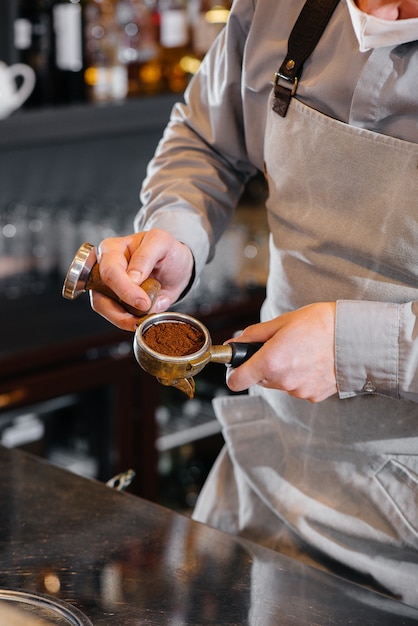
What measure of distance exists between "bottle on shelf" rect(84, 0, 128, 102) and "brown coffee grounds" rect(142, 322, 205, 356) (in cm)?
163

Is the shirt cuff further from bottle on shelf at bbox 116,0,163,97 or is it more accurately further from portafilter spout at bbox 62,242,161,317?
bottle on shelf at bbox 116,0,163,97

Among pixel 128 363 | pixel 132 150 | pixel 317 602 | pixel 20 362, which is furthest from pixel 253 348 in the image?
pixel 132 150

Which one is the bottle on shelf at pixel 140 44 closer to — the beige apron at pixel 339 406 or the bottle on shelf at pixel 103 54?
the bottle on shelf at pixel 103 54

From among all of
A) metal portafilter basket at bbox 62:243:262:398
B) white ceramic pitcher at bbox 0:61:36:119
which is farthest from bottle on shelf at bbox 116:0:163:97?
metal portafilter basket at bbox 62:243:262:398

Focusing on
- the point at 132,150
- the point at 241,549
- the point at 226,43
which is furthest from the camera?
the point at 132,150

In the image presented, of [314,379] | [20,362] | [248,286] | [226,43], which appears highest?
[226,43]

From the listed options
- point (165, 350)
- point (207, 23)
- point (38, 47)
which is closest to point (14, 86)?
point (38, 47)

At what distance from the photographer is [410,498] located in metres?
1.12

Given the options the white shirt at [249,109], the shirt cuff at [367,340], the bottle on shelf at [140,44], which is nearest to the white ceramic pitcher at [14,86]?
the bottle on shelf at [140,44]

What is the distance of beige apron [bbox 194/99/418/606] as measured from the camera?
43.5 inches

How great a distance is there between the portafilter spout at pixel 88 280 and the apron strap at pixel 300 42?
1.00 feet

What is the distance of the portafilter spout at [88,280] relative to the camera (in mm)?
1130

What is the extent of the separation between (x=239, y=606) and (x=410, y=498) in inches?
11.3

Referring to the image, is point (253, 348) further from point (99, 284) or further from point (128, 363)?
point (128, 363)
